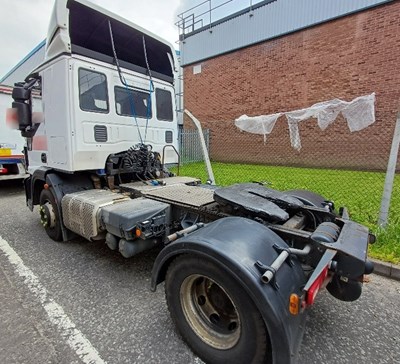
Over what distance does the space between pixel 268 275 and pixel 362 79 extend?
39.6ft

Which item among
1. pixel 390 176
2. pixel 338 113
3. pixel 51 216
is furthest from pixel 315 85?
pixel 51 216

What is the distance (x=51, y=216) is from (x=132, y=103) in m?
2.28

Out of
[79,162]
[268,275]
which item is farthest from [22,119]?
[268,275]

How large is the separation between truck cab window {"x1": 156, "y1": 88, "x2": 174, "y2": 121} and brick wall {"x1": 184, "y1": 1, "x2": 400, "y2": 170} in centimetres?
693

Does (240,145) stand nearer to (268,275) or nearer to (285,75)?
(285,75)

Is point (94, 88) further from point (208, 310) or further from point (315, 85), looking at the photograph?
point (315, 85)

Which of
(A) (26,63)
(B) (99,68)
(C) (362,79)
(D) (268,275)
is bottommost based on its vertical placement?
(D) (268,275)

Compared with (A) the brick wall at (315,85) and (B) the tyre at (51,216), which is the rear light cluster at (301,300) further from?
(A) the brick wall at (315,85)

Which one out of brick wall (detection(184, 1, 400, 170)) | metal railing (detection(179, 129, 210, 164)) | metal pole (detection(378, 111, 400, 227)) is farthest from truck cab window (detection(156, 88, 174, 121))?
metal railing (detection(179, 129, 210, 164))

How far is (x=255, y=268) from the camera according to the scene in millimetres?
1723

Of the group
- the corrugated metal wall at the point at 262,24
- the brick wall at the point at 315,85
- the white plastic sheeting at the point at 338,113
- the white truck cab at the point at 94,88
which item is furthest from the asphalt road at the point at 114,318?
the corrugated metal wall at the point at 262,24

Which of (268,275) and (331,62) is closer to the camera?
(268,275)

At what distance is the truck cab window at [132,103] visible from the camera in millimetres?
4250

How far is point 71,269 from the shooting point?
3.49m
